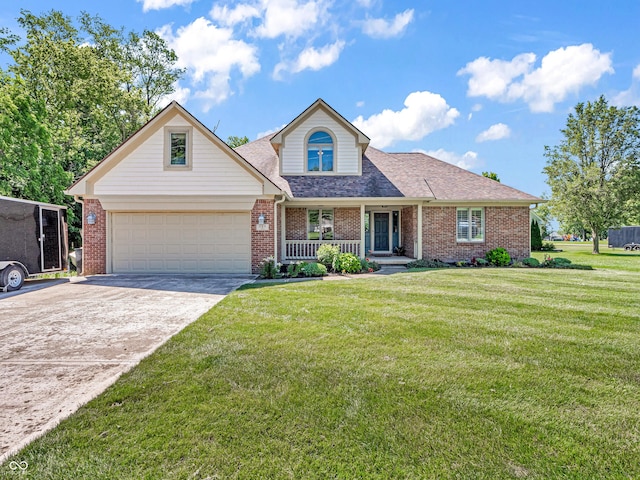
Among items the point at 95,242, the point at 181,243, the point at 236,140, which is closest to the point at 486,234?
the point at 181,243

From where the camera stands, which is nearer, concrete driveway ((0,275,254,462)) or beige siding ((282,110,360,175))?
concrete driveway ((0,275,254,462))

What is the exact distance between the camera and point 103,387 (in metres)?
3.52

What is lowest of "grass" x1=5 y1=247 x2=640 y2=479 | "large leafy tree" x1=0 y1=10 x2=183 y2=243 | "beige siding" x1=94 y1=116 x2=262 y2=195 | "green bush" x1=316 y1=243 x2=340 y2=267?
"grass" x1=5 y1=247 x2=640 y2=479

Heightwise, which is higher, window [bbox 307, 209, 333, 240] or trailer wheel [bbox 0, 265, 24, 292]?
window [bbox 307, 209, 333, 240]

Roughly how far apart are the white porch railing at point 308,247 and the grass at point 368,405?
28.8 ft

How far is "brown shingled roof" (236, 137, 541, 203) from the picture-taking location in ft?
47.9

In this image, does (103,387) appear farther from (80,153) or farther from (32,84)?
(32,84)

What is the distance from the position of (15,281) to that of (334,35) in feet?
47.8

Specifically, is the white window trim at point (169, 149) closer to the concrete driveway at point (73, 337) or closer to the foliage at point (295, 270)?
the concrete driveway at point (73, 337)

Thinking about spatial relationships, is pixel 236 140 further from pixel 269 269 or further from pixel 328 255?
pixel 269 269

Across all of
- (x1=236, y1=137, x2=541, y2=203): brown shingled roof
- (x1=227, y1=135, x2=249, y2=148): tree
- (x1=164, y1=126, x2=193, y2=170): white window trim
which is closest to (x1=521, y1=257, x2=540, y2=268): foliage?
(x1=236, y1=137, x2=541, y2=203): brown shingled roof

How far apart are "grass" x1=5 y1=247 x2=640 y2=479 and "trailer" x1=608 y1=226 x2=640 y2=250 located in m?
35.2

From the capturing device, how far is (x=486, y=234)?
15.5 meters

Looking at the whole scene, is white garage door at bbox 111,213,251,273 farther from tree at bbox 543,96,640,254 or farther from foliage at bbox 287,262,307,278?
tree at bbox 543,96,640,254
